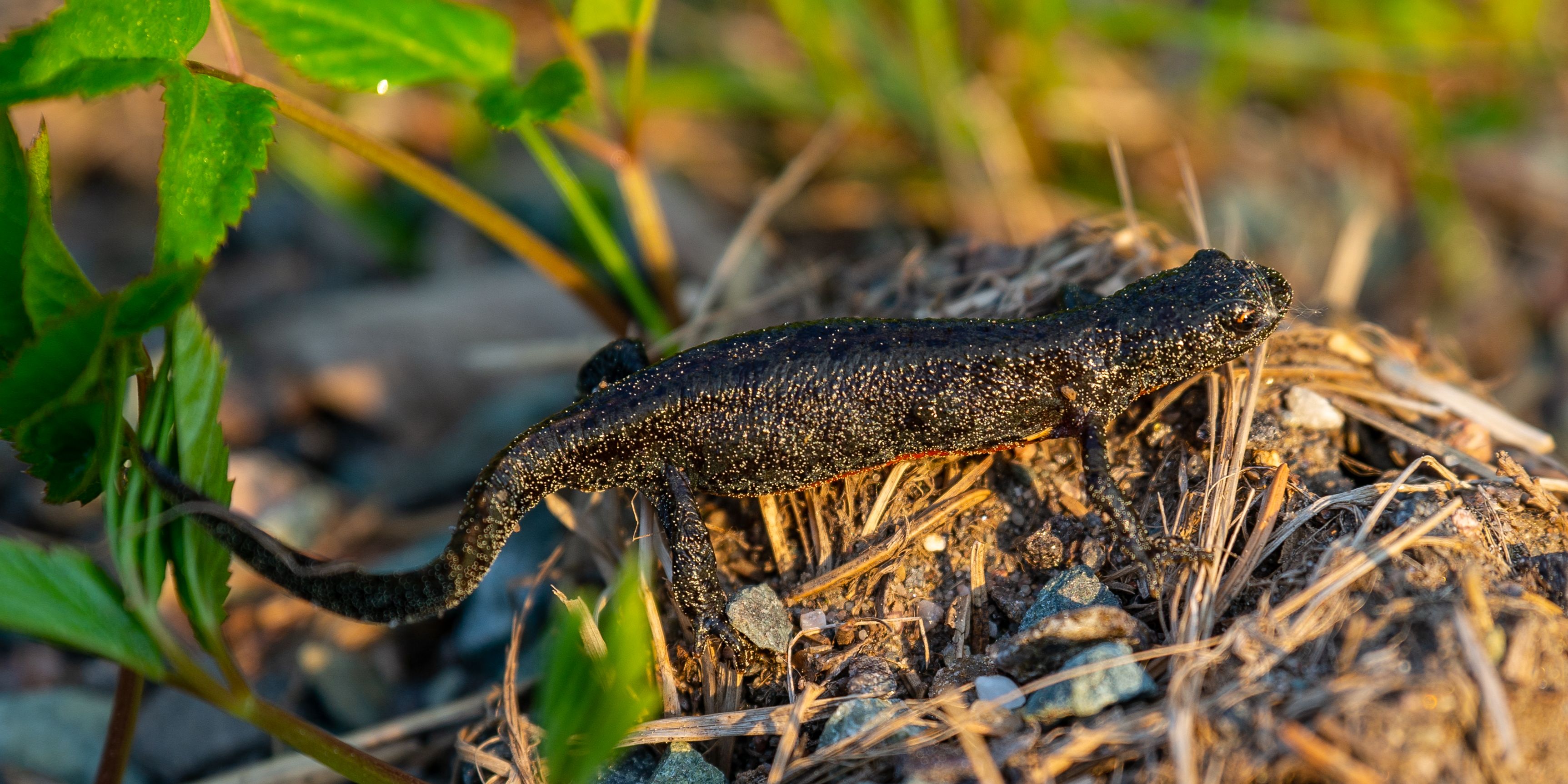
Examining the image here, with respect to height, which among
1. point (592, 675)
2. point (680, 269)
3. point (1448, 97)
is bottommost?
point (592, 675)

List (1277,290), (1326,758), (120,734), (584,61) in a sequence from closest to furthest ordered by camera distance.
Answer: (1326,758) < (120,734) < (1277,290) < (584,61)

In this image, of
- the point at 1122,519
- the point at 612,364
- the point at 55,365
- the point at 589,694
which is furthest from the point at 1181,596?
the point at 55,365

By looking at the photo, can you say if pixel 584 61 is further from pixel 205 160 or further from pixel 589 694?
pixel 589 694

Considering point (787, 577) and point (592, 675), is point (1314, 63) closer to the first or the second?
point (787, 577)

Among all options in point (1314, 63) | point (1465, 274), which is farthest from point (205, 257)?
point (1465, 274)

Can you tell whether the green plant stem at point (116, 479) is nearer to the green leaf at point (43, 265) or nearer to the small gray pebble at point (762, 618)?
the green leaf at point (43, 265)

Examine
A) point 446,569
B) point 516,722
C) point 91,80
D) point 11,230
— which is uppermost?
point 91,80

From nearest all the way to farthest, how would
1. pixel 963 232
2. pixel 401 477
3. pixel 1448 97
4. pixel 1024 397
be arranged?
pixel 1024 397, pixel 963 232, pixel 401 477, pixel 1448 97

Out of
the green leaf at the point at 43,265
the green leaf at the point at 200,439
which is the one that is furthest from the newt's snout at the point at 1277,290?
the green leaf at the point at 43,265
